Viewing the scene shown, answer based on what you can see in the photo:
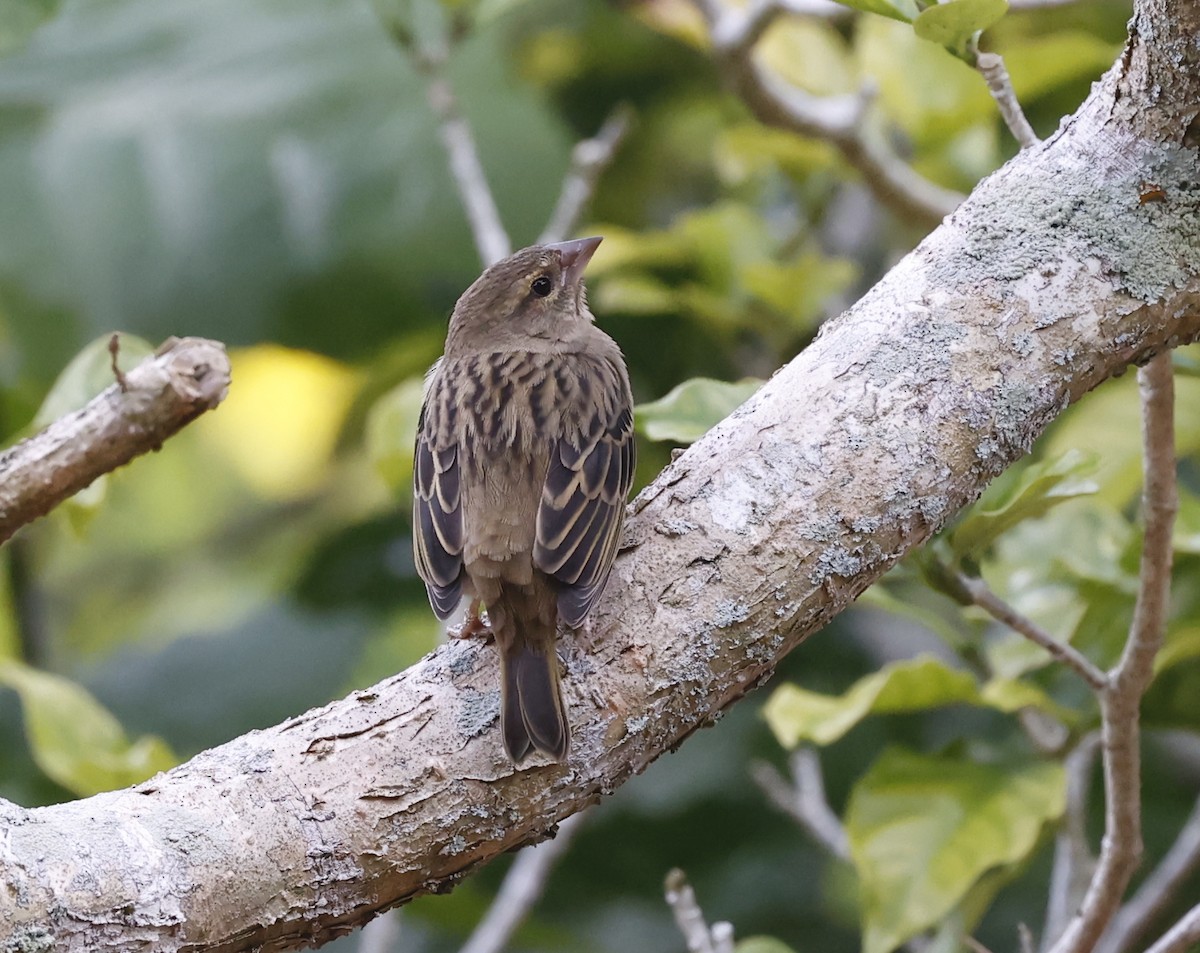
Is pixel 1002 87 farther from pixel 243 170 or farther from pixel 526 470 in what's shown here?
pixel 243 170

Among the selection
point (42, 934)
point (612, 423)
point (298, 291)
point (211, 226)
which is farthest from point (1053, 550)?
point (211, 226)

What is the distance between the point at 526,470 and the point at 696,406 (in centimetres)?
32

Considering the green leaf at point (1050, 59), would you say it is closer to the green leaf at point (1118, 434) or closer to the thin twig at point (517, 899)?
the green leaf at point (1118, 434)

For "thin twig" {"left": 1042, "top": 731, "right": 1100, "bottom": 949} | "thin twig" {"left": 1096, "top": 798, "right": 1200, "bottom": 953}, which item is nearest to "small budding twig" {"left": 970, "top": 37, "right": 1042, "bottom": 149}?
"thin twig" {"left": 1042, "top": 731, "right": 1100, "bottom": 949}

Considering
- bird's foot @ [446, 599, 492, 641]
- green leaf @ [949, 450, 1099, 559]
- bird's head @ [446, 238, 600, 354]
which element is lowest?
green leaf @ [949, 450, 1099, 559]

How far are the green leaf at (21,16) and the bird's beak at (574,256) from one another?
1387mm

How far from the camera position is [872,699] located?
8.06 feet

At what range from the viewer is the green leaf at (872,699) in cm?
243

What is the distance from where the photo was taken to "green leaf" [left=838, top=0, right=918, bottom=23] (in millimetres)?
2102

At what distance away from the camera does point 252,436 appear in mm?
5281

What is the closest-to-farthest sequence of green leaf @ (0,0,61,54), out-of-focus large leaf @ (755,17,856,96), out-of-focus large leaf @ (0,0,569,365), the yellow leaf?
green leaf @ (0,0,61,54) → out-of-focus large leaf @ (755,17,856,96) → out-of-focus large leaf @ (0,0,569,365) → the yellow leaf

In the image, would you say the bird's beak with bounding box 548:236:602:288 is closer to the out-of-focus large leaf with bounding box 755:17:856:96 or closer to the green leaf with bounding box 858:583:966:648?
the green leaf with bounding box 858:583:966:648

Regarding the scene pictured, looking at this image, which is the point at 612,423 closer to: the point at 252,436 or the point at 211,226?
the point at 211,226

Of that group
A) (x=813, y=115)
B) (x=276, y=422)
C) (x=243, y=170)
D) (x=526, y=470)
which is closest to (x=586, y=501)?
(x=526, y=470)
